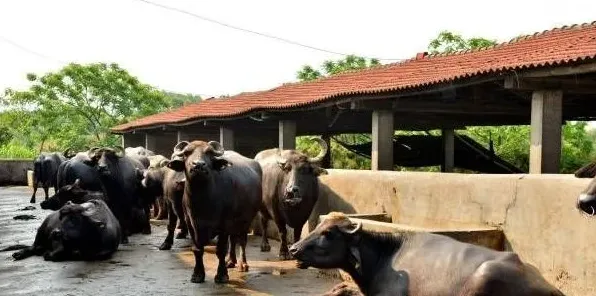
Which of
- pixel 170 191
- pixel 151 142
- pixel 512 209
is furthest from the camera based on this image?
pixel 151 142

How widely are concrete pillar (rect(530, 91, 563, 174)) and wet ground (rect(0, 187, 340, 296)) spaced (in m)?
3.31

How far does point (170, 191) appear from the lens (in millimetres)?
10570

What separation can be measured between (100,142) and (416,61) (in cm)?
3265

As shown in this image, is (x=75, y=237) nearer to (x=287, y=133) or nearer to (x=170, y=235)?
(x=170, y=235)

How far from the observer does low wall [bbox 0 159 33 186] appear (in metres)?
32.6

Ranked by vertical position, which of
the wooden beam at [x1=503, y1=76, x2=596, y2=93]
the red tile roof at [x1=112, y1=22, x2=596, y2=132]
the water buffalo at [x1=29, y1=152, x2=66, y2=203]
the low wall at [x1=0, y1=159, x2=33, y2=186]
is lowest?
the low wall at [x1=0, y1=159, x2=33, y2=186]

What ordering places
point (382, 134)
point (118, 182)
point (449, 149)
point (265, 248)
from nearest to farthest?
point (265, 248) → point (382, 134) → point (118, 182) → point (449, 149)

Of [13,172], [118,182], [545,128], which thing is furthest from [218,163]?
[13,172]

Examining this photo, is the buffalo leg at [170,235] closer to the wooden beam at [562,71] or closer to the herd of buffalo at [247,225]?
the herd of buffalo at [247,225]

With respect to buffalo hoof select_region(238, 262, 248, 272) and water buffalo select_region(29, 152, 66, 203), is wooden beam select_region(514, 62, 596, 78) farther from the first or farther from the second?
water buffalo select_region(29, 152, 66, 203)

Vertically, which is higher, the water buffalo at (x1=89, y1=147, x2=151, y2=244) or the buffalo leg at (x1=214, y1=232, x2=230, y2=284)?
the water buffalo at (x1=89, y1=147, x2=151, y2=244)

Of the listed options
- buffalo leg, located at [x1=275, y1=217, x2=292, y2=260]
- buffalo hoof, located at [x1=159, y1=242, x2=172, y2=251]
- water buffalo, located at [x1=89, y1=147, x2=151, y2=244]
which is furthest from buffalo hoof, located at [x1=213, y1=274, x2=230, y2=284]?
water buffalo, located at [x1=89, y1=147, x2=151, y2=244]

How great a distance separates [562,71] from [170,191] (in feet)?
20.9

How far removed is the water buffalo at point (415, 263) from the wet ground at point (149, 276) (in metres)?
1.76
